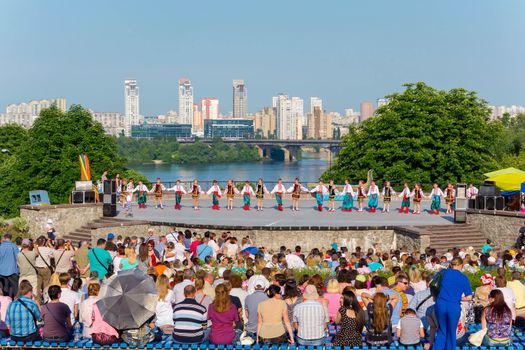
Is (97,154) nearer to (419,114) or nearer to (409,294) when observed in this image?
(419,114)

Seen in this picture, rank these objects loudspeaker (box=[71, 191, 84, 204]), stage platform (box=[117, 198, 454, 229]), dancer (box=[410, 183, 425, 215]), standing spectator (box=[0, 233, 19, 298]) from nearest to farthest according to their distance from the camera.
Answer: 1. standing spectator (box=[0, 233, 19, 298])
2. stage platform (box=[117, 198, 454, 229])
3. loudspeaker (box=[71, 191, 84, 204])
4. dancer (box=[410, 183, 425, 215])

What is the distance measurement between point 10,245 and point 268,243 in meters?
12.7

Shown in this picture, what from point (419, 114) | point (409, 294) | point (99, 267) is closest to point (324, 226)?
point (99, 267)

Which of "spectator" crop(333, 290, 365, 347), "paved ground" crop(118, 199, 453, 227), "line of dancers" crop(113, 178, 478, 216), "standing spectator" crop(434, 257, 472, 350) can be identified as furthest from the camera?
"line of dancers" crop(113, 178, 478, 216)

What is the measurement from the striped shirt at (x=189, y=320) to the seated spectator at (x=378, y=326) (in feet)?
7.24

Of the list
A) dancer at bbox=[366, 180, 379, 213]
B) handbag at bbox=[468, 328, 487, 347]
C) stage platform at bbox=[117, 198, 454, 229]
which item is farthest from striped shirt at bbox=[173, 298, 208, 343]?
dancer at bbox=[366, 180, 379, 213]

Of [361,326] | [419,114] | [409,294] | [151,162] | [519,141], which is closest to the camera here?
[361,326]

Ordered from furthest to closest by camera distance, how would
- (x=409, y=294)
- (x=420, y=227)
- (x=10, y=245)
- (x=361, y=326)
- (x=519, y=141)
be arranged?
(x=519, y=141) → (x=420, y=227) → (x=10, y=245) → (x=409, y=294) → (x=361, y=326)

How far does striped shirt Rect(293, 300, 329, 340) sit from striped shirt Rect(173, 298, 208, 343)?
127 centimetres

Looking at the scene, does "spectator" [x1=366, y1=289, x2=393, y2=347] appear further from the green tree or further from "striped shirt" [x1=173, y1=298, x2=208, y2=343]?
the green tree

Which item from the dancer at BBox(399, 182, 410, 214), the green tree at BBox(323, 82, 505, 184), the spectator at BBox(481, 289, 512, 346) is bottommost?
the spectator at BBox(481, 289, 512, 346)

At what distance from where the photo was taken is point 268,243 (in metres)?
26.5

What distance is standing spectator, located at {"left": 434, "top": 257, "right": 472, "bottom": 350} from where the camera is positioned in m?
9.61

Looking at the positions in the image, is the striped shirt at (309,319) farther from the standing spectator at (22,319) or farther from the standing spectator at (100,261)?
the standing spectator at (100,261)
